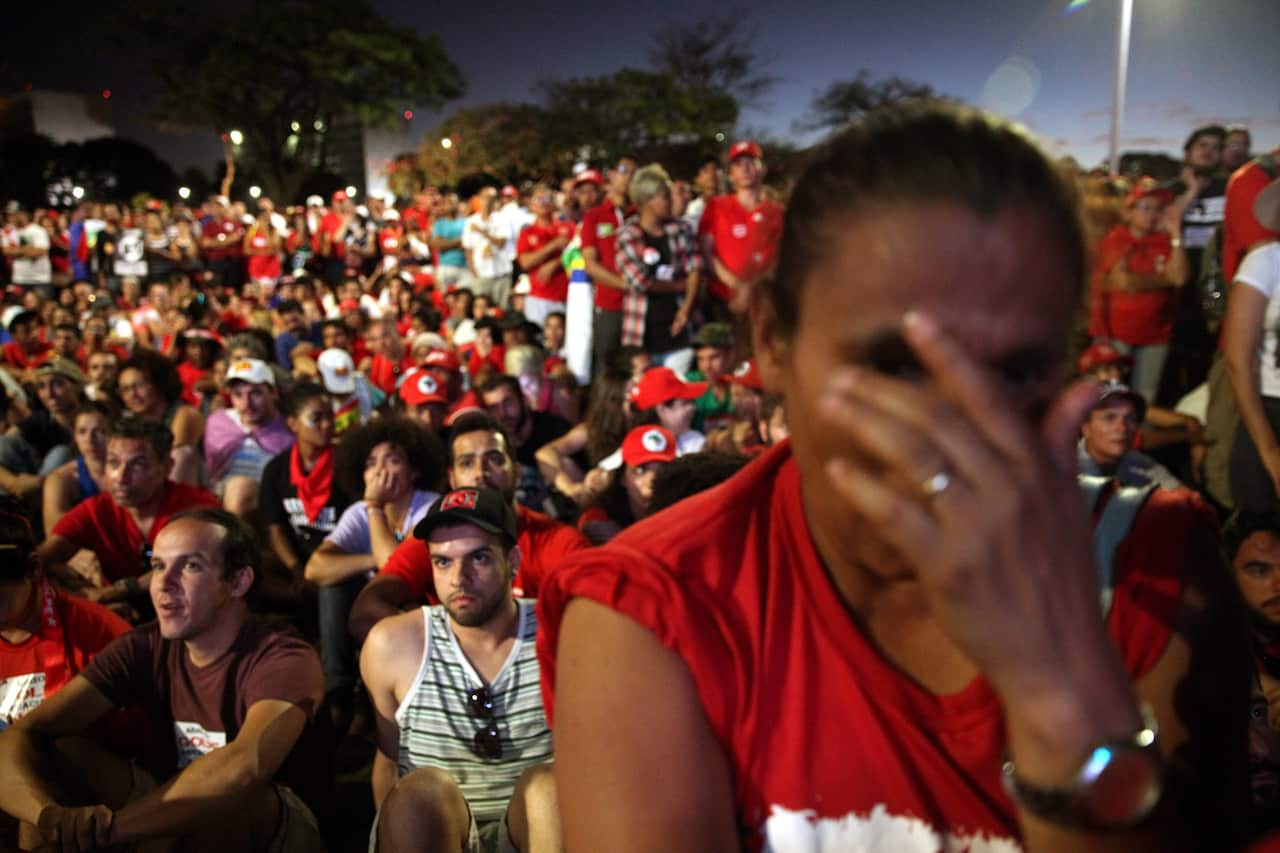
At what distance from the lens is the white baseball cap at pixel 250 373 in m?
6.41

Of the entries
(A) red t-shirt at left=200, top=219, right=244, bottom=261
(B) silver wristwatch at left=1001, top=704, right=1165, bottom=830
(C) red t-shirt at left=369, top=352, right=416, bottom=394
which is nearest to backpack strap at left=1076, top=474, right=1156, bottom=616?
(B) silver wristwatch at left=1001, top=704, right=1165, bottom=830

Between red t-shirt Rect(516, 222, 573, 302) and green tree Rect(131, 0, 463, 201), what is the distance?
30.5 metres

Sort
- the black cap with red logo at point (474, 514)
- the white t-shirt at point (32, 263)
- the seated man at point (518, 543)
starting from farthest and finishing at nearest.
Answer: the white t-shirt at point (32, 263)
the seated man at point (518, 543)
the black cap with red logo at point (474, 514)

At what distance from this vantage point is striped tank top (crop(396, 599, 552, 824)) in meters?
3.10

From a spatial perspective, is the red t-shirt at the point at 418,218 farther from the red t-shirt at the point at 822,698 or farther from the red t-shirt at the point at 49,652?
the red t-shirt at the point at 822,698

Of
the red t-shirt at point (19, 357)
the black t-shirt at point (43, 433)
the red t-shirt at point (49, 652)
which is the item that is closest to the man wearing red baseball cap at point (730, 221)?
the red t-shirt at point (49, 652)

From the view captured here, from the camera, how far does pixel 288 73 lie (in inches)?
1459

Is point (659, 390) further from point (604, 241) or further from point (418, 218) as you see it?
A: point (418, 218)

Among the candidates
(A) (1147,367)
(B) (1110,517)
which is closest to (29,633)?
(B) (1110,517)

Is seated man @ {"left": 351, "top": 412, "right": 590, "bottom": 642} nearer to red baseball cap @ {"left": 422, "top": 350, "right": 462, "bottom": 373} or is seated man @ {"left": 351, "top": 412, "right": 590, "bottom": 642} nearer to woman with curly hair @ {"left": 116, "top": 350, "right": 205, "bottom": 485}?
red baseball cap @ {"left": 422, "top": 350, "right": 462, "bottom": 373}

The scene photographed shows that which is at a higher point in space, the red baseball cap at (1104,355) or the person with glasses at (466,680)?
the red baseball cap at (1104,355)

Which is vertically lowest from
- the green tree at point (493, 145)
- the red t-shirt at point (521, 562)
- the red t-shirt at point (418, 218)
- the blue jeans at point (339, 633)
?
the blue jeans at point (339, 633)

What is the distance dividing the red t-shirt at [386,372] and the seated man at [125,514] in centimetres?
406

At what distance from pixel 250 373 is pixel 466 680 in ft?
13.5
